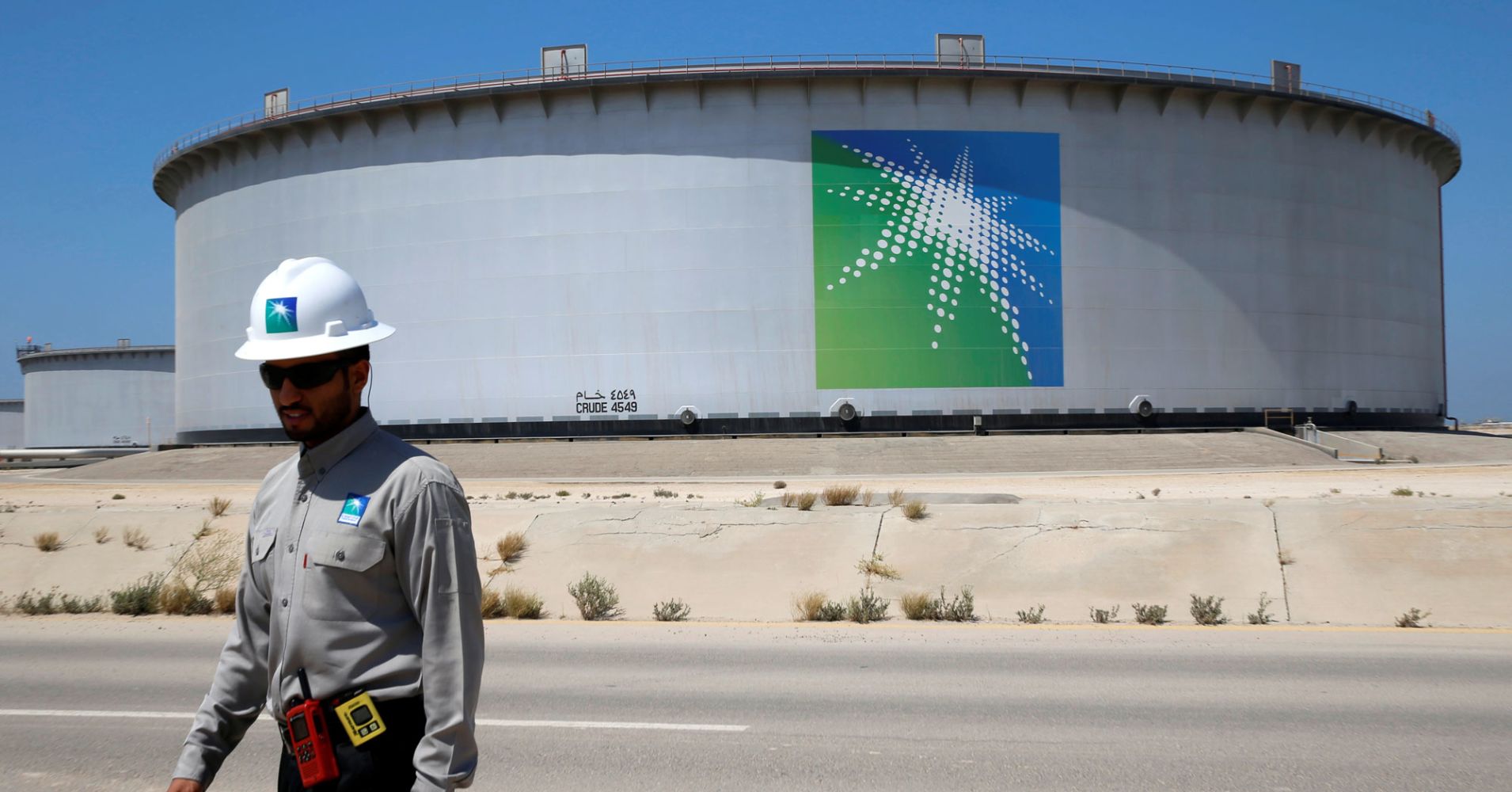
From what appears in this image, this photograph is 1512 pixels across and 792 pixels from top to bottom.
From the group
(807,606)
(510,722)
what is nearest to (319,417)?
(510,722)

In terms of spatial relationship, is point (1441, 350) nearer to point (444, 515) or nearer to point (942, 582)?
point (942, 582)

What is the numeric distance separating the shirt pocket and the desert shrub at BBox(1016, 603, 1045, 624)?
9451 mm

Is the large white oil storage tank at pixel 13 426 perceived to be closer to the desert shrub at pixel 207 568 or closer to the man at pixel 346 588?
the desert shrub at pixel 207 568

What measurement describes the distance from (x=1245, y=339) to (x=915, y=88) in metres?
15.6

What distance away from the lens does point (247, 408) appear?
47.2 meters

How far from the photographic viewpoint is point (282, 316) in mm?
3344

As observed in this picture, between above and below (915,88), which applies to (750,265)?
below

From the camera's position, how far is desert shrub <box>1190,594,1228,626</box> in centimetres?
1148

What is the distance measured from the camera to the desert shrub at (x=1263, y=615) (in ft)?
37.5

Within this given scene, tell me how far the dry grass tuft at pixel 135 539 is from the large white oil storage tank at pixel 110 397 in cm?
6552

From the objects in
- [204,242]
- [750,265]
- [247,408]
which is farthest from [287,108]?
[750,265]

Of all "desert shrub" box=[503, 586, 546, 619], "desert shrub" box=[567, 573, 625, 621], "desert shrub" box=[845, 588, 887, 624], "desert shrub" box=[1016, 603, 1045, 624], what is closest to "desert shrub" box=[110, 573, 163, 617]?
"desert shrub" box=[503, 586, 546, 619]

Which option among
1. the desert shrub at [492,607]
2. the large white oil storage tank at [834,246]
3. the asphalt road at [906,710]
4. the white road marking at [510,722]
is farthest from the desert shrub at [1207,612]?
the large white oil storage tank at [834,246]

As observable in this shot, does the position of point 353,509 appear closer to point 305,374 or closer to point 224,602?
point 305,374
